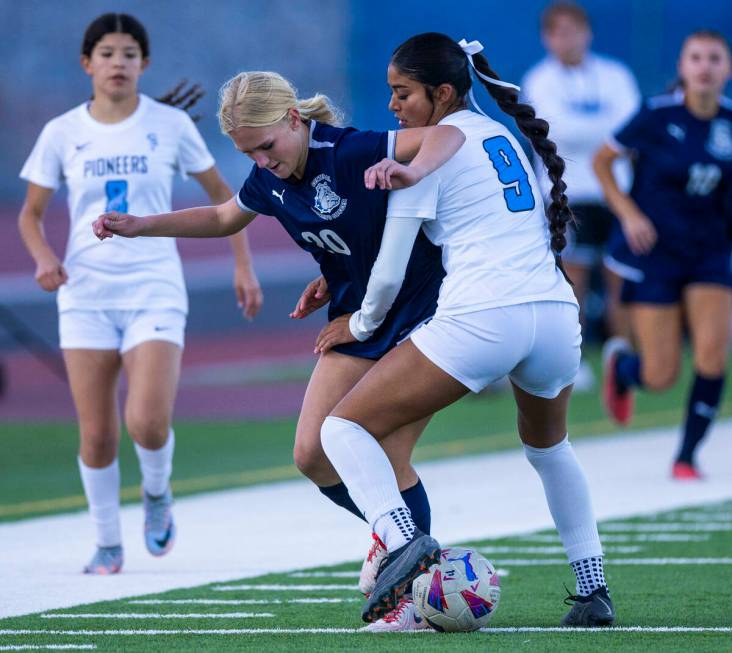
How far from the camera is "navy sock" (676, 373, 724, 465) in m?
10.0

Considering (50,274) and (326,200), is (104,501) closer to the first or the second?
(50,274)

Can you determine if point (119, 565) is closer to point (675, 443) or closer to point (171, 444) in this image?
point (171, 444)

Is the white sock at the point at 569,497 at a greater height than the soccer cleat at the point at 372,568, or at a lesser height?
greater

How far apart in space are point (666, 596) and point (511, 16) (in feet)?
60.0

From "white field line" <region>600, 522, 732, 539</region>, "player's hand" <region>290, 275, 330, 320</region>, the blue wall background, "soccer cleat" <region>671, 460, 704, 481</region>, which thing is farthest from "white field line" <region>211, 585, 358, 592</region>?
the blue wall background

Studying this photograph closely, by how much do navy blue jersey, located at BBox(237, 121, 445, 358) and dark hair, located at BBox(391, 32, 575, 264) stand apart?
231mm

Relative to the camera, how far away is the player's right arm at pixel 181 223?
5762 millimetres

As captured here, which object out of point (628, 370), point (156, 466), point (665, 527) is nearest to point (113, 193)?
point (156, 466)

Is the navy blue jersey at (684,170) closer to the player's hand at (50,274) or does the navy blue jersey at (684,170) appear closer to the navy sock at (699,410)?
the navy sock at (699,410)

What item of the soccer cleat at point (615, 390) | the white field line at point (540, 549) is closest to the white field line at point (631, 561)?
the white field line at point (540, 549)

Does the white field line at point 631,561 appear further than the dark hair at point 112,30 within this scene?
No

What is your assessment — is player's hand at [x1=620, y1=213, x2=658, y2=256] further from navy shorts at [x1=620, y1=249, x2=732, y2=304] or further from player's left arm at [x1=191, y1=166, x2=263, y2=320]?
player's left arm at [x1=191, y1=166, x2=263, y2=320]

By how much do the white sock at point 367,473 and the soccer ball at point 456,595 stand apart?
10.1 inches

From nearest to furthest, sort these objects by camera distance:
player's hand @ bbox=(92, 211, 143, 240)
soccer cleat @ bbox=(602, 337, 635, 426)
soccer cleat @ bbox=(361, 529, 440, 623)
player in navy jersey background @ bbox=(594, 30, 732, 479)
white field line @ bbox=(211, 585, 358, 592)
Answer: soccer cleat @ bbox=(361, 529, 440, 623)
player's hand @ bbox=(92, 211, 143, 240)
white field line @ bbox=(211, 585, 358, 592)
player in navy jersey background @ bbox=(594, 30, 732, 479)
soccer cleat @ bbox=(602, 337, 635, 426)
